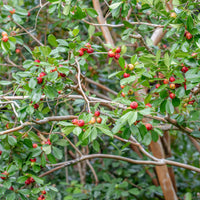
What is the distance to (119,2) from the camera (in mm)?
1468

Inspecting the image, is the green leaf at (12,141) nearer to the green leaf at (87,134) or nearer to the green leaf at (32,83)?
the green leaf at (32,83)

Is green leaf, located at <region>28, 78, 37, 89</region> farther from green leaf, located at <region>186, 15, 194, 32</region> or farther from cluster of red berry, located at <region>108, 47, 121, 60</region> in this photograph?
green leaf, located at <region>186, 15, 194, 32</region>

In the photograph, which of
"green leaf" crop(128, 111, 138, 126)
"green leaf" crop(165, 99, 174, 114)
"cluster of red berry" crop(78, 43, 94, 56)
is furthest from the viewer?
"cluster of red berry" crop(78, 43, 94, 56)

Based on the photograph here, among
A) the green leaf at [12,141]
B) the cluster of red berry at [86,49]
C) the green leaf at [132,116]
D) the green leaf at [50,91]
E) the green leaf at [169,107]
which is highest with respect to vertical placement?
the cluster of red berry at [86,49]

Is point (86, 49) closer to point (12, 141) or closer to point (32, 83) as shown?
point (32, 83)

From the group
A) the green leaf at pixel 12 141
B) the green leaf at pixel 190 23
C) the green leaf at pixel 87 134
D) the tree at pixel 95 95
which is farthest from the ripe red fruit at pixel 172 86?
the green leaf at pixel 12 141

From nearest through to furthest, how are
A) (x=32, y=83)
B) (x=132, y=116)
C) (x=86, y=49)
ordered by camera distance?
(x=132, y=116) → (x=32, y=83) → (x=86, y=49)

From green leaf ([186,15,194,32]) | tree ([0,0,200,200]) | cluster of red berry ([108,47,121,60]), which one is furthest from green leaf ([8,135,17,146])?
green leaf ([186,15,194,32])

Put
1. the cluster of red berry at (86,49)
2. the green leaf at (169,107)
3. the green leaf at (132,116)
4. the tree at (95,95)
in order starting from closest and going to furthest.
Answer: the green leaf at (132,116)
the tree at (95,95)
the green leaf at (169,107)
the cluster of red berry at (86,49)

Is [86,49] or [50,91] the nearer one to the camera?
[50,91]

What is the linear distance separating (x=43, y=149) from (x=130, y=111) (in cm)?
64

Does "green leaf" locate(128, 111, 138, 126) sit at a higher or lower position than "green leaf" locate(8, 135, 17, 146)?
higher

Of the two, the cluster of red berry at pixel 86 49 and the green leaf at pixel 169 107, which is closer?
the green leaf at pixel 169 107

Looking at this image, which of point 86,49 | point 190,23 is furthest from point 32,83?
point 190,23
